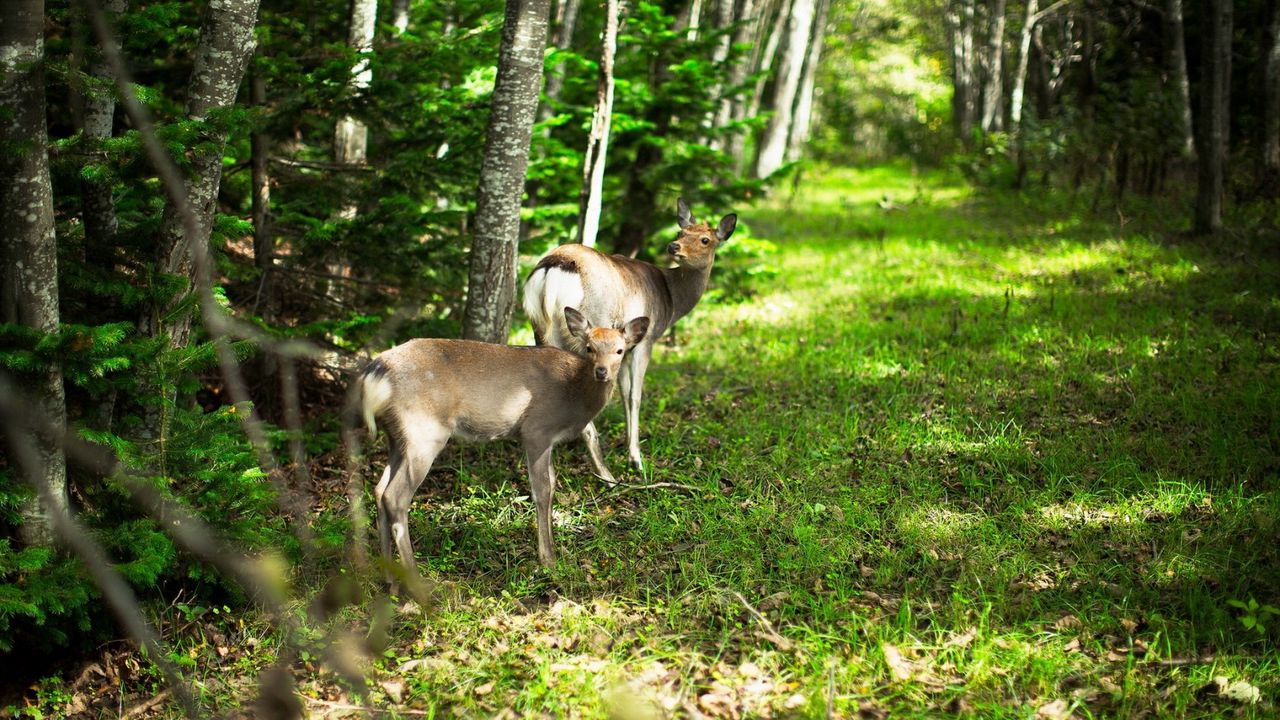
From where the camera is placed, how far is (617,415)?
24.8 feet

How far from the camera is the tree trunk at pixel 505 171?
6562 mm

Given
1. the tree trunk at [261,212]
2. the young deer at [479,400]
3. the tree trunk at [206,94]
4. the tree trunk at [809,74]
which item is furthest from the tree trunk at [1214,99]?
the tree trunk at [809,74]

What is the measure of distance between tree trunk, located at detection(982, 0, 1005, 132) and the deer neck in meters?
18.3

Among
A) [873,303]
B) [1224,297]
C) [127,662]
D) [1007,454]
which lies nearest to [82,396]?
[127,662]

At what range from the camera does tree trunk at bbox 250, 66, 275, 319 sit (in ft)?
23.2

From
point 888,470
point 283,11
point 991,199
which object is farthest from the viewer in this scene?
point 991,199

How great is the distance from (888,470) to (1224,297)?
522 cm

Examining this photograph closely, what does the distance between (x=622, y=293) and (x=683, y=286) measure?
0.93 meters

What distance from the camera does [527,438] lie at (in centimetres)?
556

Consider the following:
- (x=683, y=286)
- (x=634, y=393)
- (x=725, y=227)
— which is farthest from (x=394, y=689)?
(x=725, y=227)

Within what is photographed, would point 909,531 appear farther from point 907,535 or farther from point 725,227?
point 725,227

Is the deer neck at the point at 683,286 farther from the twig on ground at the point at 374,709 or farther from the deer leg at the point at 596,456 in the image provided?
the twig on ground at the point at 374,709

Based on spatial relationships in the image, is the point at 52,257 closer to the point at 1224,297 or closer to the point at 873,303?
the point at 873,303

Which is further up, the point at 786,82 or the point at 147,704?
the point at 786,82
